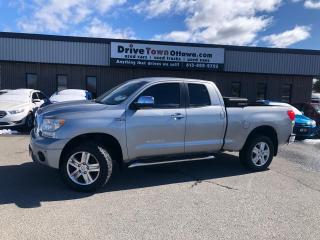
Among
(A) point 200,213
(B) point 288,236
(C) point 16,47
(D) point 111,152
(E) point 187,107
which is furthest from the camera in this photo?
(C) point 16,47

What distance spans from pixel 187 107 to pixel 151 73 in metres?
14.5

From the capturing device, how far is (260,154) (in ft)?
22.5

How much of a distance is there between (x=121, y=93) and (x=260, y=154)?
3.23 m

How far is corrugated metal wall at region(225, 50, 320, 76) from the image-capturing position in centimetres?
2008

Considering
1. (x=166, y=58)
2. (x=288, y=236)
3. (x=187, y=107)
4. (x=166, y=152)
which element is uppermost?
A: (x=166, y=58)

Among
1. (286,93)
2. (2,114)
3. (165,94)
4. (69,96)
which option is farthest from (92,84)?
(165,94)

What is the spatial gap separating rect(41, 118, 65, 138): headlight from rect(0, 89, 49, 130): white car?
21.6ft

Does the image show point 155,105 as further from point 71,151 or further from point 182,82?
point 71,151

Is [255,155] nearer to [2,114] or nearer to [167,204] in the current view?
[167,204]

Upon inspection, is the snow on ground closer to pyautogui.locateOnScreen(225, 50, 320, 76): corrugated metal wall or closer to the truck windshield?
the truck windshield

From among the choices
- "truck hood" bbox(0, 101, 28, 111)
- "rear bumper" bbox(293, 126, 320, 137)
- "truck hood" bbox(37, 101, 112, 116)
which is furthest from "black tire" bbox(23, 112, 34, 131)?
"rear bumper" bbox(293, 126, 320, 137)

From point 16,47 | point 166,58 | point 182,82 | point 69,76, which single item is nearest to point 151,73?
point 166,58

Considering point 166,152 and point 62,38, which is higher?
point 62,38

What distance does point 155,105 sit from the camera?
5.69m
